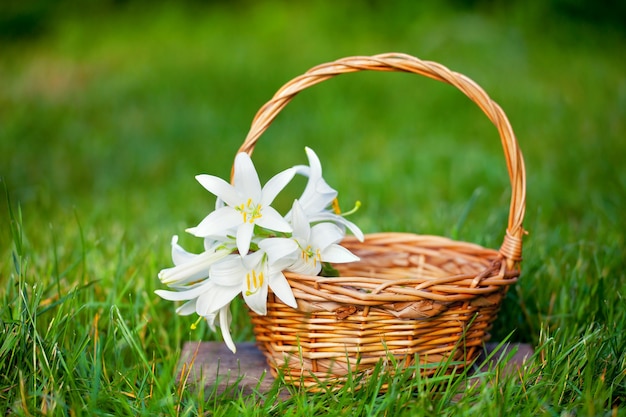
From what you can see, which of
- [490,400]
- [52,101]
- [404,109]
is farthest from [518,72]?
[490,400]

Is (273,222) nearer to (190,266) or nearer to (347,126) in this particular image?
(190,266)

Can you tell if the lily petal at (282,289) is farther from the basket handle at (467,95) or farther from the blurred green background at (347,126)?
the blurred green background at (347,126)

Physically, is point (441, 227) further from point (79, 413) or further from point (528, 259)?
point (79, 413)

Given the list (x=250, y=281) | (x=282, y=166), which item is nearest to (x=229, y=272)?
(x=250, y=281)

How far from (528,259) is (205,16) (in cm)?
629

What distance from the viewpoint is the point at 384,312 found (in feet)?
4.84

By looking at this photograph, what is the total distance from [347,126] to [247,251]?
3002 millimetres

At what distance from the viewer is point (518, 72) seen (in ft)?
17.0

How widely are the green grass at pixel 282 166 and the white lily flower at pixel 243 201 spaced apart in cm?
31

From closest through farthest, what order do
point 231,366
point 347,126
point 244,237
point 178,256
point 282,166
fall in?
1. point 244,237
2. point 178,256
3. point 231,366
4. point 282,166
5. point 347,126

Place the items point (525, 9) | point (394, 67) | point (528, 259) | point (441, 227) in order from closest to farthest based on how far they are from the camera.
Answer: point (394, 67) → point (528, 259) → point (441, 227) → point (525, 9)

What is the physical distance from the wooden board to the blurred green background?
329 mm

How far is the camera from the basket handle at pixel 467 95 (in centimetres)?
161

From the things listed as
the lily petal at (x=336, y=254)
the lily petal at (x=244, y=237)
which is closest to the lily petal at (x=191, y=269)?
the lily petal at (x=244, y=237)
